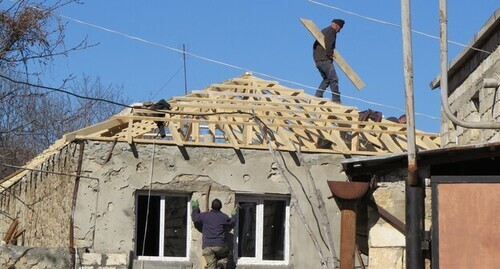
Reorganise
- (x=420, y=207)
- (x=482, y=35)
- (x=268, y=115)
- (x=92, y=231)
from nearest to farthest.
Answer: (x=420, y=207) < (x=482, y=35) < (x=92, y=231) < (x=268, y=115)

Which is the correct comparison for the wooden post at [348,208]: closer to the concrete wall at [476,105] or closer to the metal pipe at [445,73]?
the metal pipe at [445,73]

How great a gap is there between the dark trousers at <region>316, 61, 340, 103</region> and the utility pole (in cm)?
754

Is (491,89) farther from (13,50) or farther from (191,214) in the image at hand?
(13,50)

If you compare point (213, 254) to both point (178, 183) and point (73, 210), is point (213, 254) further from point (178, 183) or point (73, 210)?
point (73, 210)

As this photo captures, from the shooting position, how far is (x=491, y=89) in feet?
54.6

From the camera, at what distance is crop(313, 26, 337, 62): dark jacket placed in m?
21.3

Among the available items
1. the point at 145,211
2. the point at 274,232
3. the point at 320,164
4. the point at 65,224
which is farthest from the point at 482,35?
the point at 65,224

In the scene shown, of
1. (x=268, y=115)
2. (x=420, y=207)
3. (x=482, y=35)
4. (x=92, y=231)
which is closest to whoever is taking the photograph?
(x=420, y=207)

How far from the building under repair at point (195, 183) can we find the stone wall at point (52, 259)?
0.6 inches

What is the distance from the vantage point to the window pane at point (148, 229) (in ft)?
59.7

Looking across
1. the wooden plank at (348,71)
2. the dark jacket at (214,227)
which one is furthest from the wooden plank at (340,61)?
the dark jacket at (214,227)

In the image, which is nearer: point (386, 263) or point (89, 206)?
point (386, 263)

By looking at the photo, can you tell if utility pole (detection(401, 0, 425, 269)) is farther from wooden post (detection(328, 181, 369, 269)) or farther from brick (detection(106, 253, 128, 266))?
brick (detection(106, 253, 128, 266))

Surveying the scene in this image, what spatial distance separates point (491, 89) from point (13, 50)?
7180 mm
